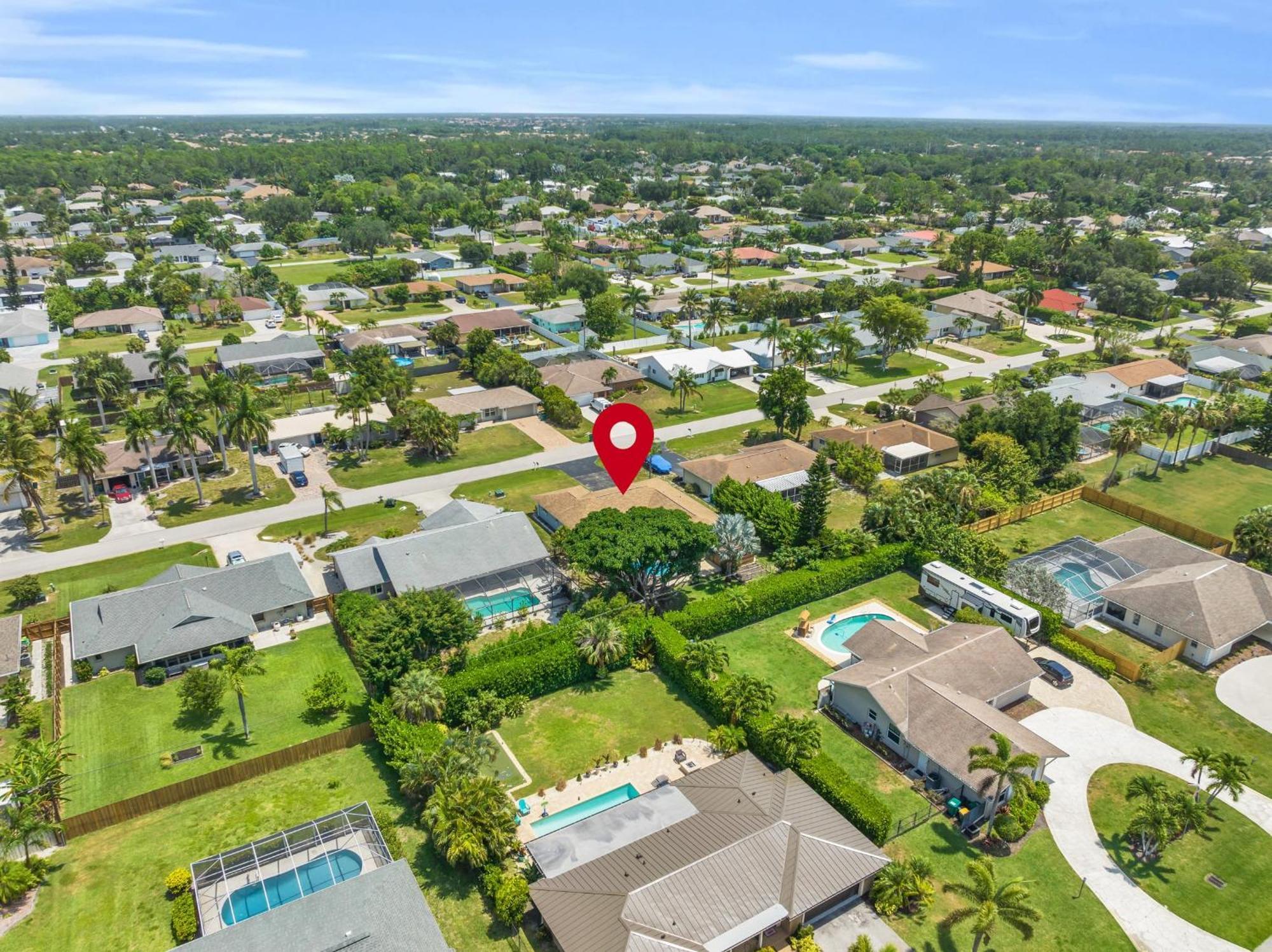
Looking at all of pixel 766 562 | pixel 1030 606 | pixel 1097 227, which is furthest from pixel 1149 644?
pixel 1097 227

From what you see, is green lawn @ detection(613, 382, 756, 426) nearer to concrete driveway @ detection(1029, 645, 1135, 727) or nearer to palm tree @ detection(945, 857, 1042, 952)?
concrete driveway @ detection(1029, 645, 1135, 727)

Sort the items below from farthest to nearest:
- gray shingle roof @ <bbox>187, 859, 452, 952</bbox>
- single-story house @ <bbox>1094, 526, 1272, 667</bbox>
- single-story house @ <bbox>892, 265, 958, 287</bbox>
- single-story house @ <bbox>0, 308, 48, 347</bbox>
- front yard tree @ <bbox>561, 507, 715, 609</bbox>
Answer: single-story house @ <bbox>892, 265, 958, 287</bbox> < single-story house @ <bbox>0, 308, 48, 347</bbox> < front yard tree @ <bbox>561, 507, 715, 609</bbox> < single-story house @ <bbox>1094, 526, 1272, 667</bbox> < gray shingle roof @ <bbox>187, 859, 452, 952</bbox>

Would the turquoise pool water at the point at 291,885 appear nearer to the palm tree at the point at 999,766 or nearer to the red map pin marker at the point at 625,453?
the palm tree at the point at 999,766

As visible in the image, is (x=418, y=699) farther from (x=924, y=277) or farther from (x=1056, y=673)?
(x=924, y=277)

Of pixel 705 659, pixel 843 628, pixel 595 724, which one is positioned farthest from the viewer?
pixel 843 628

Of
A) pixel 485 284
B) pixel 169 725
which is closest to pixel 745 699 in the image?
pixel 169 725

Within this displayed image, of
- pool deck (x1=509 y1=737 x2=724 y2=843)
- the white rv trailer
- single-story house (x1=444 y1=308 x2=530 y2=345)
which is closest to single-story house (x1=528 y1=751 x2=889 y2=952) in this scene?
→ pool deck (x1=509 y1=737 x2=724 y2=843)

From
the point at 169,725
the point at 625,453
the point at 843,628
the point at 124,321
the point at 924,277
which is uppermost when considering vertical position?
the point at 625,453
